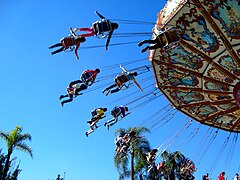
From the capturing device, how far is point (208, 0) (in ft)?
25.3

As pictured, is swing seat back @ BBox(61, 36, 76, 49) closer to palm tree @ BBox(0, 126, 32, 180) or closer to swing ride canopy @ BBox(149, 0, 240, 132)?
swing ride canopy @ BBox(149, 0, 240, 132)

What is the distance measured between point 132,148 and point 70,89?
40.7 ft

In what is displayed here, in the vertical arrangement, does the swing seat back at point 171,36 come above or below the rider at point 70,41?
below

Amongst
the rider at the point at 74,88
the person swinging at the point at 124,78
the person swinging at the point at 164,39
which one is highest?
the rider at the point at 74,88

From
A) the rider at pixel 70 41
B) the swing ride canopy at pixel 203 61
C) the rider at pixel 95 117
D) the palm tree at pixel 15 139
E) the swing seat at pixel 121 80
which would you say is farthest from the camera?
the palm tree at pixel 15 139

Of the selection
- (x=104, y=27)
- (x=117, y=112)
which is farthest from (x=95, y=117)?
(x=104, y=27)

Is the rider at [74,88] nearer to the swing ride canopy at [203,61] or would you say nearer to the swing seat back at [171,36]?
the swing ride canopy at [203,61]

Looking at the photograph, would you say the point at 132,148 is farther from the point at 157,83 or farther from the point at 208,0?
the point at 208,0

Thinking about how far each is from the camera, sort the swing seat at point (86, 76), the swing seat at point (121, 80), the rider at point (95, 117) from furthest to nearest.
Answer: the rider at point (95, 117) → the swing seat at point (121, 80) → the swing seat at point (86, 76)

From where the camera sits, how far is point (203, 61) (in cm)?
970

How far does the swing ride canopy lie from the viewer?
809 cm

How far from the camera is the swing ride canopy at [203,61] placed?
809 cm

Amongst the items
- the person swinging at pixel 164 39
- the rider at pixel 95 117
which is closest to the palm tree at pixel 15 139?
the rider at pixel 95 117

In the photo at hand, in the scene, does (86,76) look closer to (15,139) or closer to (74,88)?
(74,88)
